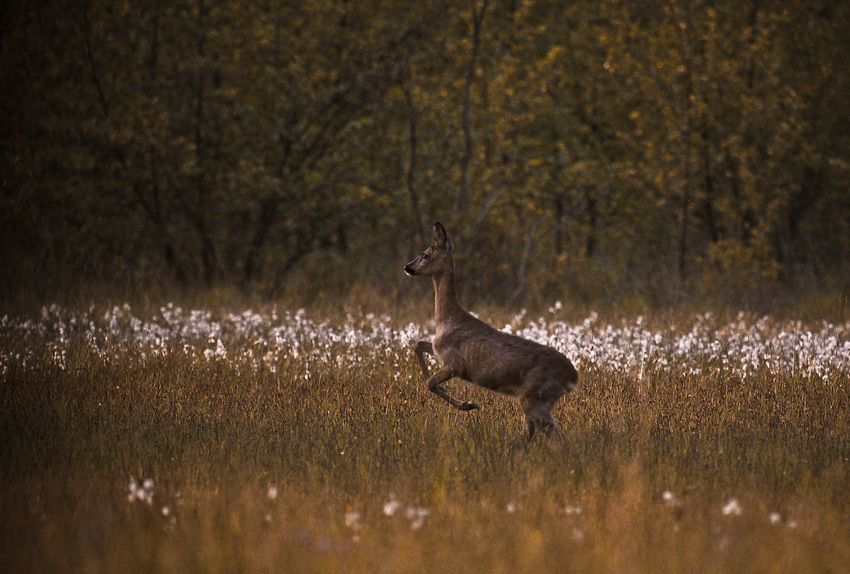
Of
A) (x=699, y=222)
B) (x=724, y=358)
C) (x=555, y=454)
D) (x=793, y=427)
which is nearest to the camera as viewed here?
(x=555, y=454)

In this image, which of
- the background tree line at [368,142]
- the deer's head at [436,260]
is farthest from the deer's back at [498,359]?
the background tree line at [368,142]

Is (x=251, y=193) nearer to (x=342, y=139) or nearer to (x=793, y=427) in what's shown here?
(x=342, y=139)

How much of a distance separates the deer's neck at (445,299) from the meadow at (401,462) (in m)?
0.88

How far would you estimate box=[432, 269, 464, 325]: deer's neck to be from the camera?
821cm

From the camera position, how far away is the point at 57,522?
17.1 feet

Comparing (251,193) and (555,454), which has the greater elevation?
(251,193)

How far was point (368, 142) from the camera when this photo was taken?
19.7 m

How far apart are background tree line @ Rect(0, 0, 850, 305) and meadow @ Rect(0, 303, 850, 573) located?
7.04 metres

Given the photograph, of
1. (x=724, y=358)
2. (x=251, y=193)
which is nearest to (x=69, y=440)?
(x=724, y=358)

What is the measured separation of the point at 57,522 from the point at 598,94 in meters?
21.5

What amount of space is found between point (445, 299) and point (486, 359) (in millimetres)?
1037

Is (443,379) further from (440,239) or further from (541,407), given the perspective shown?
(440,239)

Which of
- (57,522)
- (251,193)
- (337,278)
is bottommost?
(57,522)

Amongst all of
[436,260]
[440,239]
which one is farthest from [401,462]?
[440,239]
